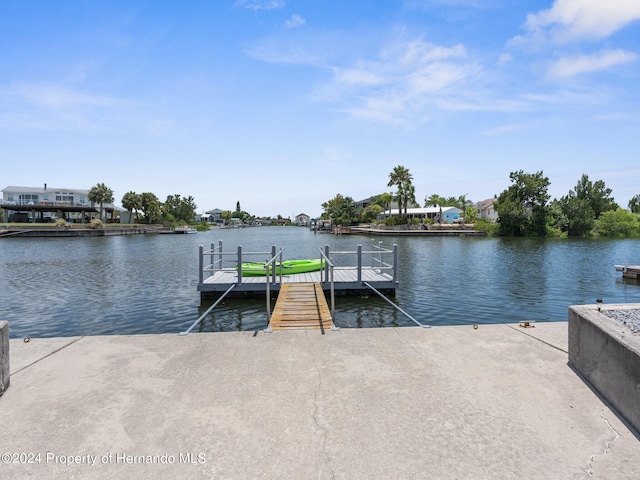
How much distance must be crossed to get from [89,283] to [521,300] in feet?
80.5

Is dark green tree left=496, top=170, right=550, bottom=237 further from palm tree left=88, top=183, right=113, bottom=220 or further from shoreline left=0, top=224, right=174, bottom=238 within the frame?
palm tree left=88, top=183, right=113, bottom=220

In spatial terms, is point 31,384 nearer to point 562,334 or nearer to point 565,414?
point 565,414

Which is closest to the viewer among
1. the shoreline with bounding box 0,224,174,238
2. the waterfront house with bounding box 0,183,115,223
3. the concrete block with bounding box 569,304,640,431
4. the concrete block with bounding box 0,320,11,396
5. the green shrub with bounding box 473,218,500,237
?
the concrete block with bounding box 569,304,640,431

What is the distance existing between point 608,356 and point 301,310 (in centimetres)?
745

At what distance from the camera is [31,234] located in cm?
7256

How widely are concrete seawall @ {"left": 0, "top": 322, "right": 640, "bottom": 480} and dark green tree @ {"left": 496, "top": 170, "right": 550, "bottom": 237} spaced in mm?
78142

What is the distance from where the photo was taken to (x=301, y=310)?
10.7m

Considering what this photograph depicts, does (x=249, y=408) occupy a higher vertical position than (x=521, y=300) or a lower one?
higher

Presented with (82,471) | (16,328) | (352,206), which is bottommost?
(16,328)

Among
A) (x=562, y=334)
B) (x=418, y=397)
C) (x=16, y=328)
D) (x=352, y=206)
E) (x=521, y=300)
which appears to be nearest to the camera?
(x=418, y=397)

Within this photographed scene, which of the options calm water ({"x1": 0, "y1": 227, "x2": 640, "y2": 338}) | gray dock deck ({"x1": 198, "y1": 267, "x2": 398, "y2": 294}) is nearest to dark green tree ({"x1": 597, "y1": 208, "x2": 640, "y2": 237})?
calm water ({"x1": 0, "y1": 227, "x2": 640, "y2": 338})

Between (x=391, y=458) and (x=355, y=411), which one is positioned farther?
(x=355, y=411)

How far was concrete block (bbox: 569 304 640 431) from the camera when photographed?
3992mm

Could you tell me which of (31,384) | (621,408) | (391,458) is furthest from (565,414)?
(31,384)
